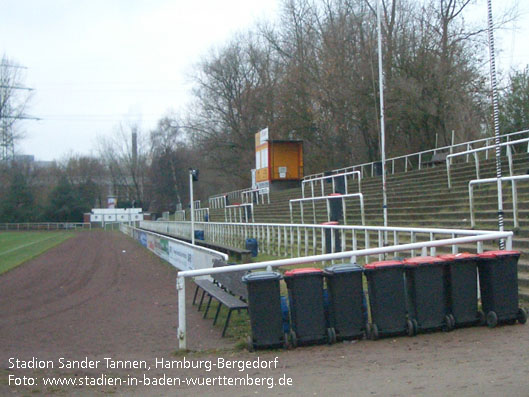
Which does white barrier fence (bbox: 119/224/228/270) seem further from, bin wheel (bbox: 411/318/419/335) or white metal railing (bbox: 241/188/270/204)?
white metal railing (bbox: 241/188/270/204)

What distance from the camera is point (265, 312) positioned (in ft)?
24.8

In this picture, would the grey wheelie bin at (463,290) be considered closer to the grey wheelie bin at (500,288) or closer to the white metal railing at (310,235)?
the grey wheelie bin at (500,288)

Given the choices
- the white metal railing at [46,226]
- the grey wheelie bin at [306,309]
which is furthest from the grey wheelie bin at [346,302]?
the white metal railing at [46,226]

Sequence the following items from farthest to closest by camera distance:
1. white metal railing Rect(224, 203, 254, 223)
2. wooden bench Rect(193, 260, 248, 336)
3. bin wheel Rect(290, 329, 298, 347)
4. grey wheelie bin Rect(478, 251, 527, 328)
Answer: white metal railing Rect(224, 203, 254, 223) → wooden bench Rect(193, 260, 248, 336) → grey wheelie bin Rect(478, 251, 527, 328) → bin wheel Rect(290, 329, 298, 347)

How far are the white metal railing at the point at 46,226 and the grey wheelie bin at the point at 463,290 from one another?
8249 centimetres

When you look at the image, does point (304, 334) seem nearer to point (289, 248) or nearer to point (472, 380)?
point (472, 380)

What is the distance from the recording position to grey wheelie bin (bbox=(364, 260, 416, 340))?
7.64 m

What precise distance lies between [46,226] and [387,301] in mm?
83879

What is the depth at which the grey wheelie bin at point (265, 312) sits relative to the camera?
755 centimetres

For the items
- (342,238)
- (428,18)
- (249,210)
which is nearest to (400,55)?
(428,18)

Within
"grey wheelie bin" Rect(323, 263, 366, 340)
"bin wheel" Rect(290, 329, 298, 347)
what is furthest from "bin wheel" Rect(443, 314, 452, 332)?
"bin wheel" Rect(290, 329, 298, 347)

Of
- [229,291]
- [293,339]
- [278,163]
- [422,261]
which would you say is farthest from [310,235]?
[278,163]

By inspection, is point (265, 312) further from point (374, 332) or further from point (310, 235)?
point (310, 235)

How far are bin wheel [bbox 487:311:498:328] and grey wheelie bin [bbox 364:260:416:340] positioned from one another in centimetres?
96
